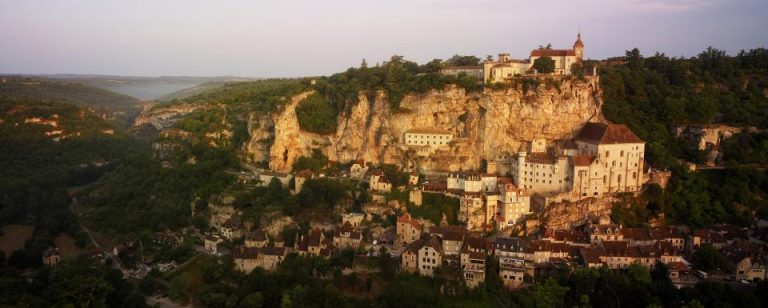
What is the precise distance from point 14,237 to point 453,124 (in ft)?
115

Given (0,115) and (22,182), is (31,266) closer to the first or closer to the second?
(22,182)

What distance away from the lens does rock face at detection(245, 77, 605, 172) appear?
140 feet

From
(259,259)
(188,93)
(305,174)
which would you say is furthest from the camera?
(188,93)

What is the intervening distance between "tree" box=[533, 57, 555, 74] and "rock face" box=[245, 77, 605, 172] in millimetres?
2128

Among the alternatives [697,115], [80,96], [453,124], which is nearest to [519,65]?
[453,124]

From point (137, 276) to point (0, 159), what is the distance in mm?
32543

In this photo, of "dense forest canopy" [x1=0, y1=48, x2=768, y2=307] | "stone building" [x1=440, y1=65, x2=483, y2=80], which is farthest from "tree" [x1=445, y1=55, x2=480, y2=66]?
"stone building" [x1=440, y1=65, x2=483, y2=80]

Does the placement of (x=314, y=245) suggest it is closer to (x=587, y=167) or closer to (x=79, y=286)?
(x=79, y=286)

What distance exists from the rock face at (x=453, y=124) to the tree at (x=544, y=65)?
213 centimetres

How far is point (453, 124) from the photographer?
145 ft

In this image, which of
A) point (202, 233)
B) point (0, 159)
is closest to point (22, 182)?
point (0, 159)

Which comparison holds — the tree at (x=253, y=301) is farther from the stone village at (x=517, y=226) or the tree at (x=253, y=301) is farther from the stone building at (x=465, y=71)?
the stone building at (x=465, y=71)

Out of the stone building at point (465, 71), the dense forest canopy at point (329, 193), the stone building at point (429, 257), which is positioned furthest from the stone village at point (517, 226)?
the stone building at point (465, 71)

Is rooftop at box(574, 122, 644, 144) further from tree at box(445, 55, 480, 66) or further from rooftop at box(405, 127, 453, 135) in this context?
tree at box(445, 55, 480, 66)
